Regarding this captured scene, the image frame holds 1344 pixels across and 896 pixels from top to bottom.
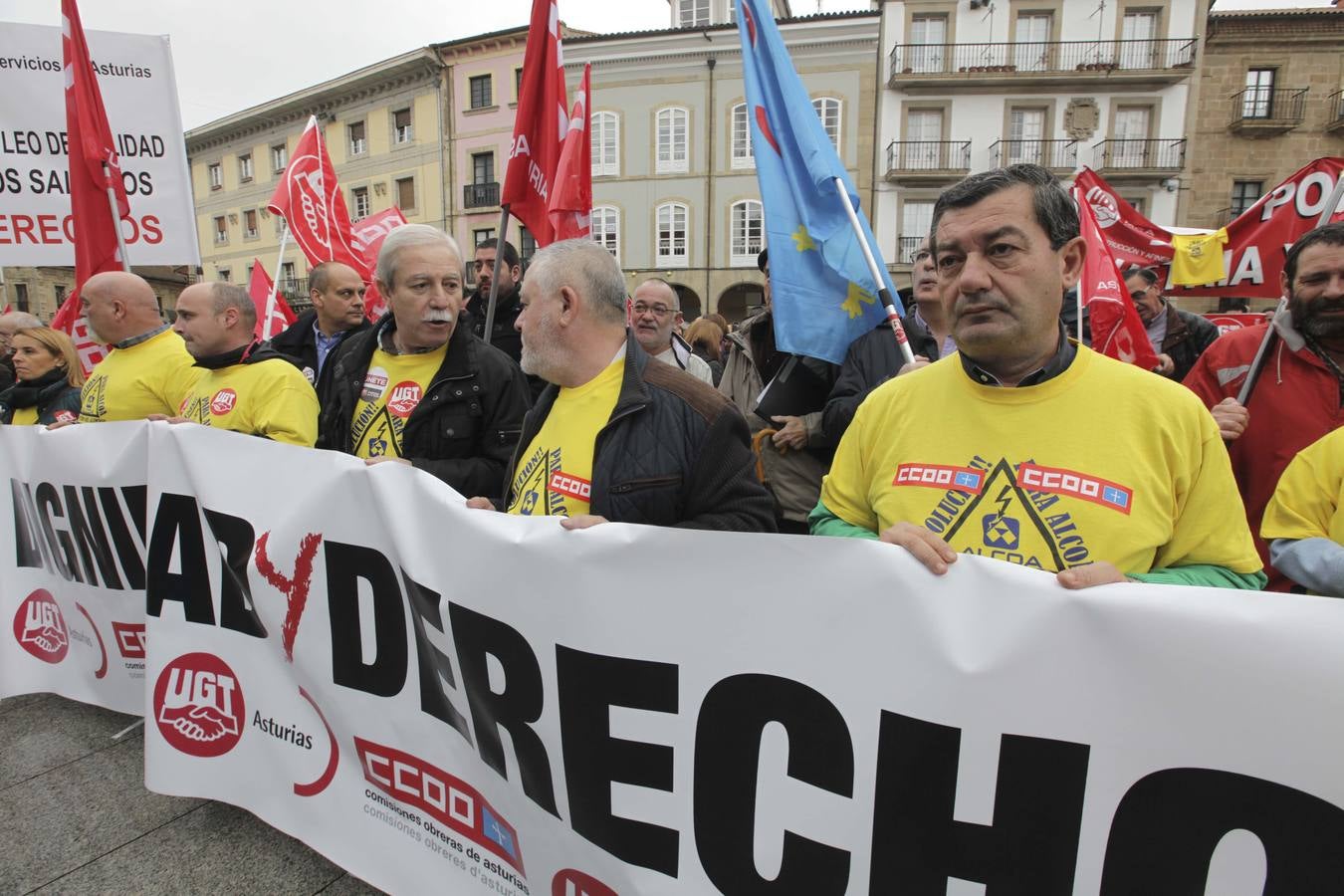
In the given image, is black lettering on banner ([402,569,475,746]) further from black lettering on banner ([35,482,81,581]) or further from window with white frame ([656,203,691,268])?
window with white frame ([656,203,691,268])

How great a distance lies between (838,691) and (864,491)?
1.69 feet

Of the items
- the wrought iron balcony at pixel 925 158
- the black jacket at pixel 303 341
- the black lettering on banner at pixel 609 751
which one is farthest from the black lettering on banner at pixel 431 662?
the wrought iron balcony at pixel 925 158

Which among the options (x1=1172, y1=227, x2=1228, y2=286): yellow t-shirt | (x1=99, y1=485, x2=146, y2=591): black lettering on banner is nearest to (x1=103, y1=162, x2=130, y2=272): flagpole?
(x1=99, y1=485, x2=146, y2=591): black lettering on banner

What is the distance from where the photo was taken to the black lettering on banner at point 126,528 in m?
2.74

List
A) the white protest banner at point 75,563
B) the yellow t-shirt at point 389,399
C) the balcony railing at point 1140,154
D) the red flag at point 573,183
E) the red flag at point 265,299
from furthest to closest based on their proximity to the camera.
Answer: the balcony railing at point 1140,154, the red flag at point 265,299, the red flag at point 573,183, the white protest banner at point 75,563, the yellow t-shirt at point 389,399

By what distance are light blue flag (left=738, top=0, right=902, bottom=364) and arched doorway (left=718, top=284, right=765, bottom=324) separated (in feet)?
74.7

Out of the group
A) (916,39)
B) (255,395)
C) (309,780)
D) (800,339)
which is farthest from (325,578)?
(916,39)

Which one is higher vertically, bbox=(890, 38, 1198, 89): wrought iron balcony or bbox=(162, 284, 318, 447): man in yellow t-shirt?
bbox=(890, 38, 1198, 89): wrought iron balcony

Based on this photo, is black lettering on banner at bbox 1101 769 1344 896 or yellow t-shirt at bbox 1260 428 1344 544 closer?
black lettering on banner at bbox 1101 769 1344 896

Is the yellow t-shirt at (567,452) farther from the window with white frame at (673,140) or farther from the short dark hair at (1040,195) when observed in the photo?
the window with white frame at (673,140)

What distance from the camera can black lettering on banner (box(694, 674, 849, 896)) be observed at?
4.27 ft

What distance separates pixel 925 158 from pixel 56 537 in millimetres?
24839

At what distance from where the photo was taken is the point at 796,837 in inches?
52.4

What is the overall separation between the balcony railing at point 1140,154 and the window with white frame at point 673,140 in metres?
12.8
